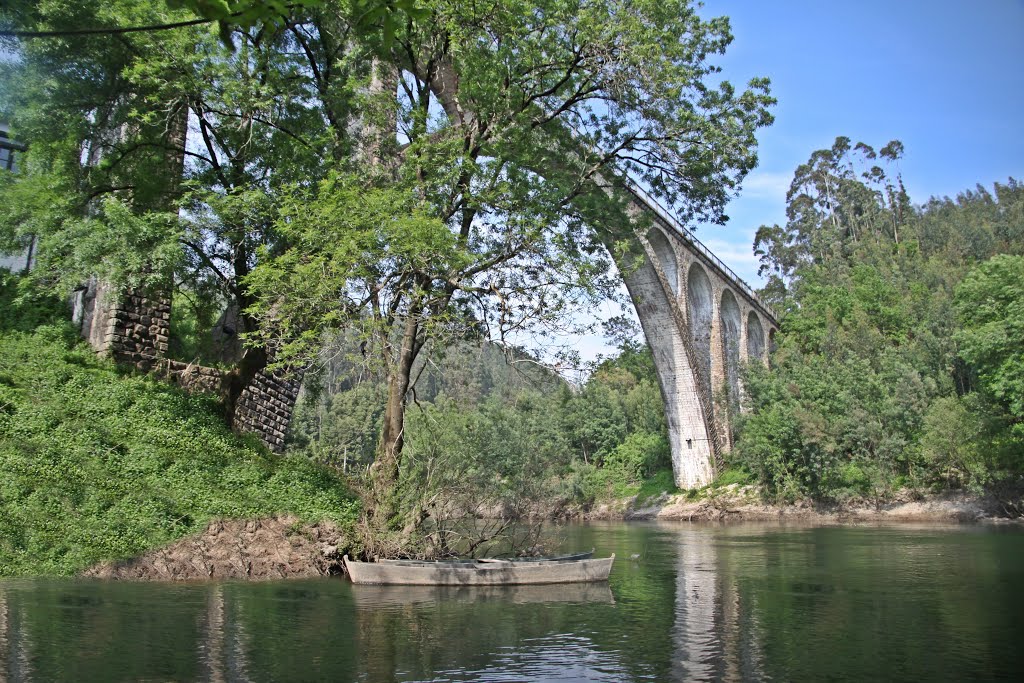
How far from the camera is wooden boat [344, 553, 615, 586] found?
11.2 m

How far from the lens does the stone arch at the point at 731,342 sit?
1523 inches

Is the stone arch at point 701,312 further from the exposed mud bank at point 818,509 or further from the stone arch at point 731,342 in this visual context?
the exposed mud bank at point 818,509

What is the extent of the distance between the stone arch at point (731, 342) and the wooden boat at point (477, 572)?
27.8 meters

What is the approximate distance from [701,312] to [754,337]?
10051 mm

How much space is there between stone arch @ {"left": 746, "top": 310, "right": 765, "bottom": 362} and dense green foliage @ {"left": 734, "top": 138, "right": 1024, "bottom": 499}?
1.30 meters

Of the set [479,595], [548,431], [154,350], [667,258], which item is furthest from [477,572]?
[548,431]

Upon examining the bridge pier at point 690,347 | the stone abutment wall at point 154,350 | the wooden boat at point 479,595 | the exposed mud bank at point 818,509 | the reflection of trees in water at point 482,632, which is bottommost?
the reflection of trees in water at point 482,632

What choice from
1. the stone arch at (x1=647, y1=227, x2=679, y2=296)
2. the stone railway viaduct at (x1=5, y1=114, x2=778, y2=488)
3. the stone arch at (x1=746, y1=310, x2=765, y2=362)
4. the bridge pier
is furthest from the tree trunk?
the stone arch at (x1=746, y1=310, x2=765, y2=362)

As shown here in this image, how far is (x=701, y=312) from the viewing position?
38.8m

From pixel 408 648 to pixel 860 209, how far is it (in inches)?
2829

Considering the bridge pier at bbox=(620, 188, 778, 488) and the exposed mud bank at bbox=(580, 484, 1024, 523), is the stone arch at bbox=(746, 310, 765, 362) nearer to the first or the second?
the bridge pier at bbox=(620, 188, 778, 488)

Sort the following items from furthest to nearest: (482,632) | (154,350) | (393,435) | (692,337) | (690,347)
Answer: (692,337) → (690,347) → (154,350) → (393,435) → (482,632)

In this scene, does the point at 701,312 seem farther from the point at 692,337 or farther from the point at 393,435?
the point at 393,435

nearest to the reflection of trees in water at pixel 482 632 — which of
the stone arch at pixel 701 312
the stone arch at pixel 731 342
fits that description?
the stone arch at pixel 701 312
